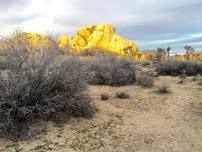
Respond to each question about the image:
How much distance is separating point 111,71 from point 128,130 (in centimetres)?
844

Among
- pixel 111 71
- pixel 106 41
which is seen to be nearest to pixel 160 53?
pixel 106 41

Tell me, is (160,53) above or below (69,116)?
above

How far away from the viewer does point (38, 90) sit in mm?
10875

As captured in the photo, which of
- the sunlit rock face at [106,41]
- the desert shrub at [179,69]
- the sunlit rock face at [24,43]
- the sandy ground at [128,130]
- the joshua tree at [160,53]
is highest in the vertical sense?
the sunlit rock face at [106,41]

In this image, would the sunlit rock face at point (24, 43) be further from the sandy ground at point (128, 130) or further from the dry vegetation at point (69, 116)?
the sandy ground at point (128, 130)

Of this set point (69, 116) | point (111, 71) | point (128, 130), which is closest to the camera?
Result: point (128, 130)

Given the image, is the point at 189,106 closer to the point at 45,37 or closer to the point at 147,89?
the point at 147,89

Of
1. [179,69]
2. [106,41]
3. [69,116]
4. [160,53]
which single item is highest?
[106,41]

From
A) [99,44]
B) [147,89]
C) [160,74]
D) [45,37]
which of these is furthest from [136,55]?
[45,37]

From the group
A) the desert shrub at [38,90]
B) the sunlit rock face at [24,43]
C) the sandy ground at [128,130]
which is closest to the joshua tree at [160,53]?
the sandy ground at [128,130]

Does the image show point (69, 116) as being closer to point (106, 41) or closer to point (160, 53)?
point (106, 41)

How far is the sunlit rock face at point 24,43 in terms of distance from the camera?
37.1 ft

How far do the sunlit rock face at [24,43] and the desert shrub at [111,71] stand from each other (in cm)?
527

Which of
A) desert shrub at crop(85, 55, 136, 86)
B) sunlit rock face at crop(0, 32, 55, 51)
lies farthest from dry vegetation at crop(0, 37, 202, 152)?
desert shrub at crop(85, 55, 136, 86)
